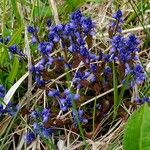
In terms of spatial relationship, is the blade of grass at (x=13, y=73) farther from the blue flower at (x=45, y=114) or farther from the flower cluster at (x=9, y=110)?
the blue flower at (x=45, y=114)

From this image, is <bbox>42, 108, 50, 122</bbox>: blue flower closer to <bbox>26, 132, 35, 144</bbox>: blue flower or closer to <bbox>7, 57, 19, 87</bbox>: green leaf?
<bbox>26, 132, 35, 144</bbox>: blue flower

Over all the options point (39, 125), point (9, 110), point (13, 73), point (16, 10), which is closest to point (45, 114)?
point (39, 125)

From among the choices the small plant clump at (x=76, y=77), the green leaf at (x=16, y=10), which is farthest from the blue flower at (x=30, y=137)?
the green leaf at (x=16, y=10)

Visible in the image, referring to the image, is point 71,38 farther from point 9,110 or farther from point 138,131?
point 138,131

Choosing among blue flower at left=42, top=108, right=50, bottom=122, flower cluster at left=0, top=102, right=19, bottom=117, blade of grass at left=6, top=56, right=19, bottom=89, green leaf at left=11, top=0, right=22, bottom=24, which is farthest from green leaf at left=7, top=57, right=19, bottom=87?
green leaf at left=11, top=0, right=22, bottom=24

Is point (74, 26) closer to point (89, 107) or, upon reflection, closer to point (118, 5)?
point (89, 107)

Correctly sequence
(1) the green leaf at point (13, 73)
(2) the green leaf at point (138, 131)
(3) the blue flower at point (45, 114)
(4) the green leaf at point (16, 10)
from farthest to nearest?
(4) the green leaf at point (16, 10) < (1) the green leaf at point (13, 73) < (3) the blue flower at point (45, 114) < (2) the green leaf at point (138, 131)

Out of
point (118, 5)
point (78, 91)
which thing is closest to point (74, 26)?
point (78, 91)
